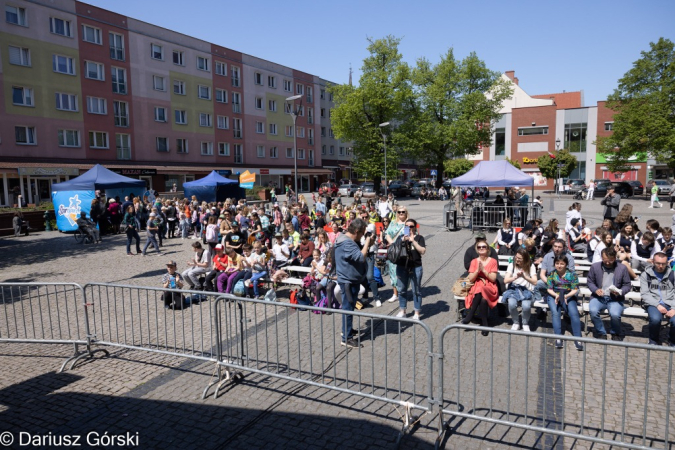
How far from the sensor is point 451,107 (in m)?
42.7

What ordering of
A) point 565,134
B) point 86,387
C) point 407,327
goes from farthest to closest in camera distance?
point 565,134
point 407,327
point 86,387

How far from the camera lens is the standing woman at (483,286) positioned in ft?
23.4

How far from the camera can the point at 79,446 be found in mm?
4266

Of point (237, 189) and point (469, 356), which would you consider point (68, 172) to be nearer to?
point (237, 189)

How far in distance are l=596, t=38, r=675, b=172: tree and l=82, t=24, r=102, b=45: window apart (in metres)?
43.4

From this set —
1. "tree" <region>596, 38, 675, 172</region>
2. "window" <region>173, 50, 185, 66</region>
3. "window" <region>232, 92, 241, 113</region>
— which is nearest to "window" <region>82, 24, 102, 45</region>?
"window" <region>173, 50, 185, 66</region>

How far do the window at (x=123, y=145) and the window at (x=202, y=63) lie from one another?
36.0ft

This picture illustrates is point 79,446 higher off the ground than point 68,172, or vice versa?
point 68,172

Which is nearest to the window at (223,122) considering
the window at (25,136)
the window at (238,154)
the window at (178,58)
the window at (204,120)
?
the window at (204,120)

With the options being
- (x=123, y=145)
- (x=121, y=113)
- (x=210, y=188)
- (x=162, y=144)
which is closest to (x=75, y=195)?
(x=210, y=188)

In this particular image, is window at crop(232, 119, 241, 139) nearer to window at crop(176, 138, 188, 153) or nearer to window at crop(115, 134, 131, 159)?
window at crop(176, 138, 188, 153)

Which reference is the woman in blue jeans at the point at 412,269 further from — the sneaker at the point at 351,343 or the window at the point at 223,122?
the window at the point at 223,122

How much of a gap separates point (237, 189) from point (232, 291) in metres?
21.7

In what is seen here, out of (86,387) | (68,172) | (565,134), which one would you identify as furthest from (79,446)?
(565,134)
